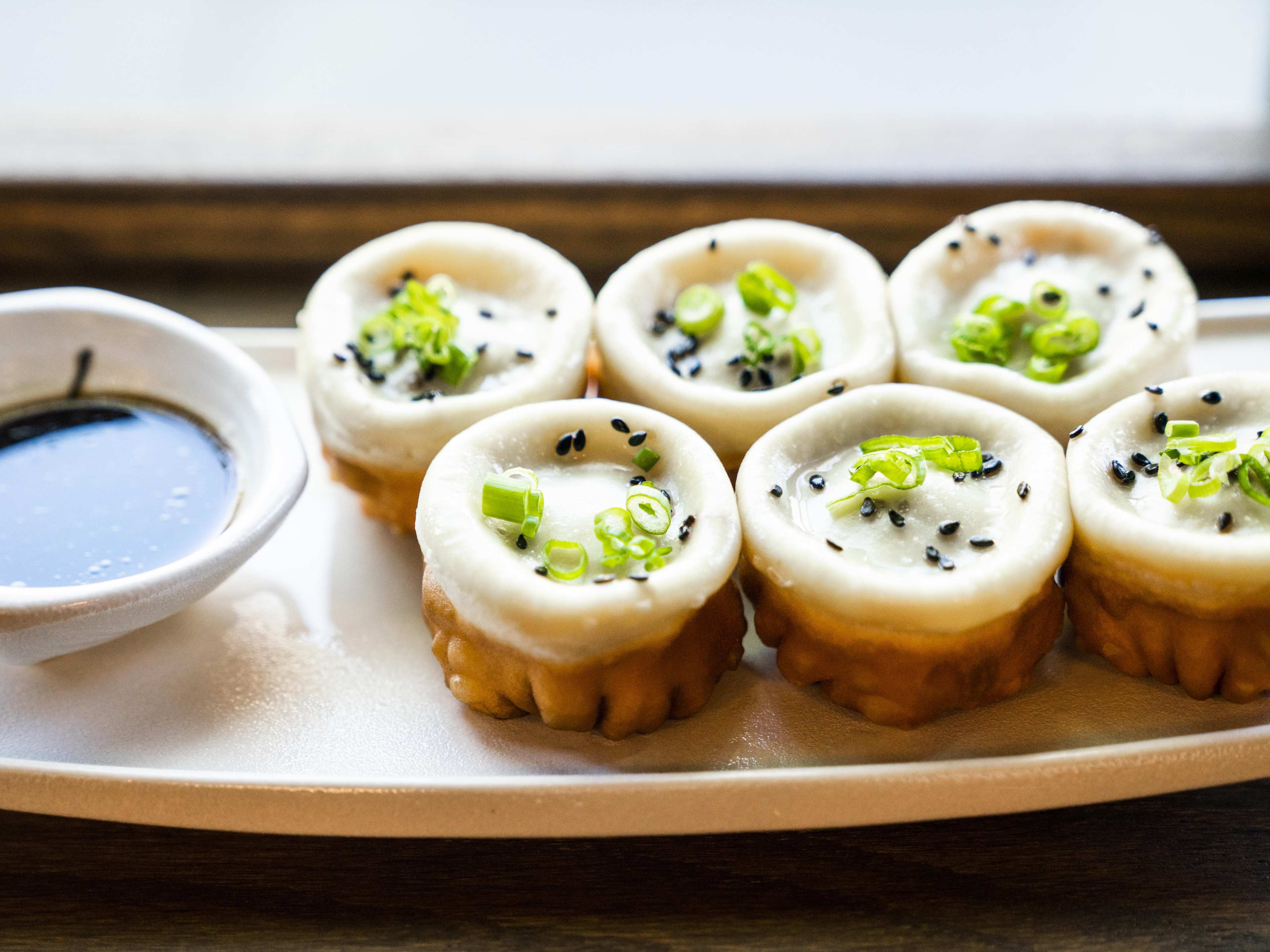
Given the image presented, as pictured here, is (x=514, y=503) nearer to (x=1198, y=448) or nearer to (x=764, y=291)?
(x=764, y=291)

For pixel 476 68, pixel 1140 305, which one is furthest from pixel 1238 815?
pixel 476 68

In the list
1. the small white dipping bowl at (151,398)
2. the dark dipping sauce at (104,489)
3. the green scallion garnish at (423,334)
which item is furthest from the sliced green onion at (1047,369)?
the dark dipping sauce at (104,489)

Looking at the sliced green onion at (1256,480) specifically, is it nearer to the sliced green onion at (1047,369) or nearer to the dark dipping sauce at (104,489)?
the sliced green onion at (1047,369)

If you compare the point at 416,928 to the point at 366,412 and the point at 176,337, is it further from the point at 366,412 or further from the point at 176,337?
the point at 176,337

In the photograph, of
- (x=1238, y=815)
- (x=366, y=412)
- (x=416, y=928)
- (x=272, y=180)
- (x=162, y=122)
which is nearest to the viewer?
(x=416, y=928)

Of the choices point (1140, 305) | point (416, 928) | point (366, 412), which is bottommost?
point (416, 928)

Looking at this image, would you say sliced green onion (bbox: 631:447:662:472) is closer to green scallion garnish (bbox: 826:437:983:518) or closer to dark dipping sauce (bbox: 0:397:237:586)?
green scallion garnish (bbox: 826:437:983:518)
